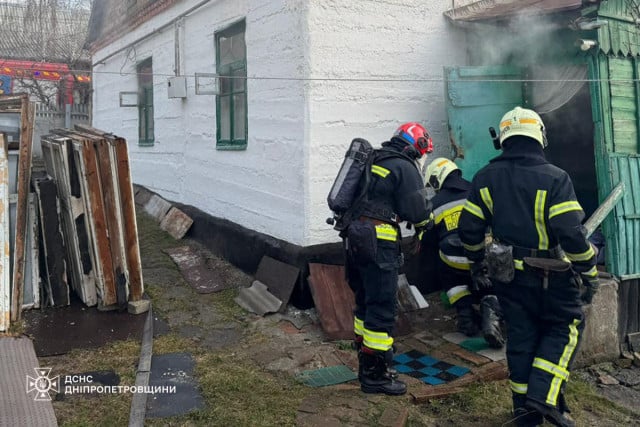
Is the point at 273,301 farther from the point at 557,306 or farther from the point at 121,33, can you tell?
the point at 121,33

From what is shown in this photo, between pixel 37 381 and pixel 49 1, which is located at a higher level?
pixel 49 1

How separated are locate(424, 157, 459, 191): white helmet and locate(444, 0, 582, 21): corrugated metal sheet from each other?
1742mm

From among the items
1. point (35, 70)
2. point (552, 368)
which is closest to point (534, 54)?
point (552, 368)

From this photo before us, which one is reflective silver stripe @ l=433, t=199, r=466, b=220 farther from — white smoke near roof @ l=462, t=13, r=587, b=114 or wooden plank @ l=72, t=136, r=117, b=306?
wooden plank @ l=72, t=136, r=117, b=306

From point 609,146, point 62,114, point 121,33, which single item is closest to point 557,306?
point 609,146

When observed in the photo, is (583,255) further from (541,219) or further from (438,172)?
(438,172)

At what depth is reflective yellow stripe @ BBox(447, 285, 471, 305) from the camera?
5.58 meters

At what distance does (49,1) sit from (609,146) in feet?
74.7

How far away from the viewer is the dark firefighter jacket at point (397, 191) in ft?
14.4

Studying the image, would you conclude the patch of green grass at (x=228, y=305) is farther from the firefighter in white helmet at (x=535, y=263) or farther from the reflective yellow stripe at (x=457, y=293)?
the firefighter in white helmet at (x=535, y=263)

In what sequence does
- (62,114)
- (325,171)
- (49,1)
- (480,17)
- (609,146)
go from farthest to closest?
(49,1)
(62,114)
(480,17)
(325,171)
(609,146)

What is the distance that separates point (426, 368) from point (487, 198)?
1638 millimetres

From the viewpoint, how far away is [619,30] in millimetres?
5668

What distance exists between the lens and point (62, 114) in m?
17.9
